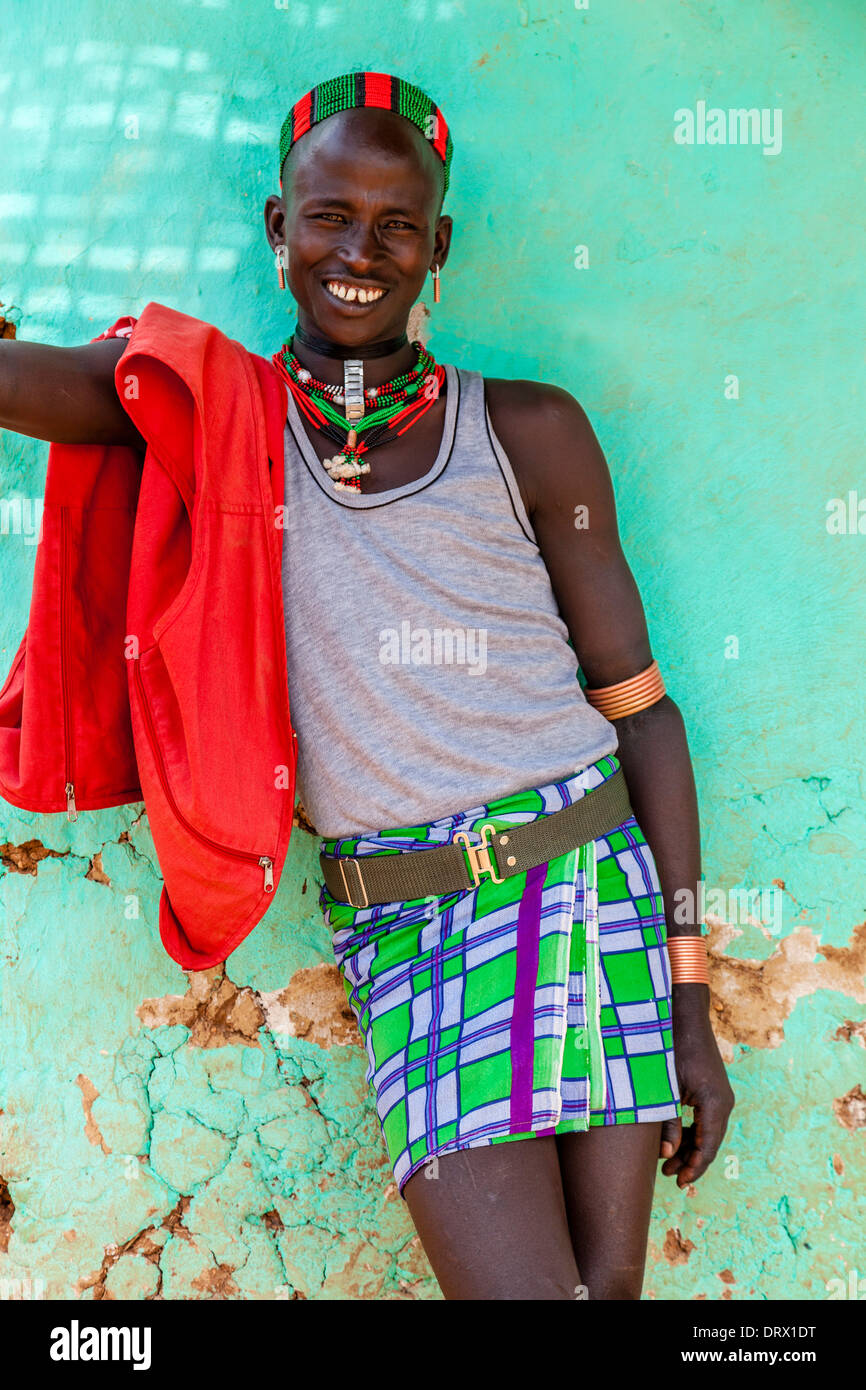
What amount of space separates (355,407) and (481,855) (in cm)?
80

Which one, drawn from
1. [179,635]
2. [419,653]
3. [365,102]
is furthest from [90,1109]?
[365,102]

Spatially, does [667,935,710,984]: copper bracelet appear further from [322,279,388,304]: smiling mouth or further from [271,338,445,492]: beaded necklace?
[322,279,388,304]: smiling mouth

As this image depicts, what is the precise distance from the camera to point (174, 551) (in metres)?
1.88

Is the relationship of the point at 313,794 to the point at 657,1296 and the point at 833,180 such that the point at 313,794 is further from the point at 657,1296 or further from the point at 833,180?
the point at 833,180

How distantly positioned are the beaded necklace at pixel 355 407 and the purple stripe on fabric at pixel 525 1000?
0.75 m

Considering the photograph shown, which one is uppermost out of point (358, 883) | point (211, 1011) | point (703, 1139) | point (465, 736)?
point (465, 736)

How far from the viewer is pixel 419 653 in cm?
190

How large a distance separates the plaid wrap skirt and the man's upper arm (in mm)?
251

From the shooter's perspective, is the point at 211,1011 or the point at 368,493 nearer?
the point at 368,493

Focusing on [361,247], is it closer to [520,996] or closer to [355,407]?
[355,407]

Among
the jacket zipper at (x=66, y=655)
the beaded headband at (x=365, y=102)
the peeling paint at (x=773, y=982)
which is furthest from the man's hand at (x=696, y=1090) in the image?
the beaded headband at (x=365, y=102)

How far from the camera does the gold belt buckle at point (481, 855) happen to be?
1.82 m

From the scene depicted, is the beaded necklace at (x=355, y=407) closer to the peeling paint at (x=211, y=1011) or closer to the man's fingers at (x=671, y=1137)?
the peeling paint at (x=211, y=1011)

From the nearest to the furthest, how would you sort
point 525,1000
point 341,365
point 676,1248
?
point 525,1000, point 341,365, point 676,1248
